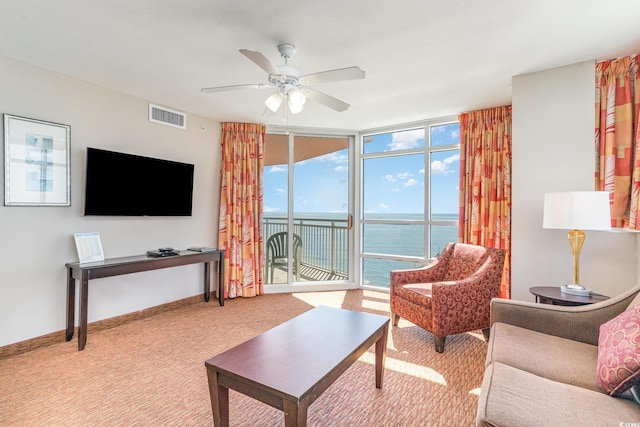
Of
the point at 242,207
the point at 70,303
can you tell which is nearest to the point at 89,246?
the point at 70,303

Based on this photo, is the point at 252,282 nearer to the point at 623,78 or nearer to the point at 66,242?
the point at 66,242

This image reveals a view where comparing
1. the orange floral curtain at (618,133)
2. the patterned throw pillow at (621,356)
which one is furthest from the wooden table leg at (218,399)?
the orange floral curtain at (618,133)

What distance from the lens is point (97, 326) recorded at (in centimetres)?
298

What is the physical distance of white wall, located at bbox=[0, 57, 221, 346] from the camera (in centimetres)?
247

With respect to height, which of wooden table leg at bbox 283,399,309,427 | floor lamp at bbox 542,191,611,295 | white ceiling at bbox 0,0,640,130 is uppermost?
white ceiling at bbox 0,0,640,130

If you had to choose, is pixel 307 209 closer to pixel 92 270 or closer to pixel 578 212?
pixel 92 270

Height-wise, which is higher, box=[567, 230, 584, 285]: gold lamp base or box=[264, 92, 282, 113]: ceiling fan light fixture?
box=[264, 92, 282, 113]: ceiling fan light fixture

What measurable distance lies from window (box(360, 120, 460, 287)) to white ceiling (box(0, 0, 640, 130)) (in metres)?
1.08

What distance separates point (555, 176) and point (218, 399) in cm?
293

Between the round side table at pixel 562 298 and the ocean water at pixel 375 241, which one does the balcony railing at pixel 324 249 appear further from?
the round side table at pixel 562 298

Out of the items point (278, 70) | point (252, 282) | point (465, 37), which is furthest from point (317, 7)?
point (252, 282)

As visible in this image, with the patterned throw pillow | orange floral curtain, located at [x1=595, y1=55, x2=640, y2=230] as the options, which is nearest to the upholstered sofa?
the patterned throw pillow

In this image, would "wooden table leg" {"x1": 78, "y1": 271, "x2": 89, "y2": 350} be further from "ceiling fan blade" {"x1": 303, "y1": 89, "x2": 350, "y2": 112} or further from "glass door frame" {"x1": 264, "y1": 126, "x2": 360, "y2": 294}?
"ceiling fan blade" {"x1": 303, "y1": 89, "x2": 350, "y2": 112}

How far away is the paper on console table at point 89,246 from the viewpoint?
275 centimetres
